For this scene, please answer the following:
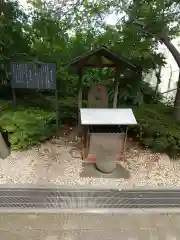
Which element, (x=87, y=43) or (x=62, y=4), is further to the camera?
(x=87, y=43)

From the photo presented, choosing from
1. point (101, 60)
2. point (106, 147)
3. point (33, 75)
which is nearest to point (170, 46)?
point (101, 60)

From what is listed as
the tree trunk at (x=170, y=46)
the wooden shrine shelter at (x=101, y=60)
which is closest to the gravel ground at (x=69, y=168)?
the wooden shrine shelter at (x=101, y=60)

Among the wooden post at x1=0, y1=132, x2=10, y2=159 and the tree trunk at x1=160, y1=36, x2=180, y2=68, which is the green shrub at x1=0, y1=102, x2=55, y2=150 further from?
the tree trunk at x1=160, y1=36, x2=180, y2=68

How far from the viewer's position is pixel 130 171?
4.38 metres

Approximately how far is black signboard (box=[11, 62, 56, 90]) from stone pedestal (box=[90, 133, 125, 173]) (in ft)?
5.43

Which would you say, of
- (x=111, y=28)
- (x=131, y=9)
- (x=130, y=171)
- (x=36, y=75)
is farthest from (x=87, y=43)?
(x=130, y=171)

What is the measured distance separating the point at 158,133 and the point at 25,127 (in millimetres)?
2775

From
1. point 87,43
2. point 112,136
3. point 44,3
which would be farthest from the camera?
point 87,43

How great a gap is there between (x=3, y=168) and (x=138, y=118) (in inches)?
125

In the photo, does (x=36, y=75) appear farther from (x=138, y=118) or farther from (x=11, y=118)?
(x=138, y=118)

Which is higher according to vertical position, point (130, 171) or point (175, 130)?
point (175, 130)

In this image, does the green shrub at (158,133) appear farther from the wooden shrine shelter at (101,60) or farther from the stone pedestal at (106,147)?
the wooden shrine shelter at (101,60)

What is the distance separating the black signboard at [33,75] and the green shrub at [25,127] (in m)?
0.64

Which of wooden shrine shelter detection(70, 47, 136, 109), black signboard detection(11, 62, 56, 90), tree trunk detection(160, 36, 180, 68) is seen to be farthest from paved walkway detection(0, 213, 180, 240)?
tree trunk detection(160, 36, 180, 68)
